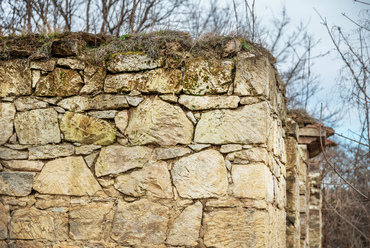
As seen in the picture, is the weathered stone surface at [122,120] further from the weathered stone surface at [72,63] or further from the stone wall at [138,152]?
the weathered stone surface at [72,63]

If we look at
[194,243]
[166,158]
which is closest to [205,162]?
[166,158]

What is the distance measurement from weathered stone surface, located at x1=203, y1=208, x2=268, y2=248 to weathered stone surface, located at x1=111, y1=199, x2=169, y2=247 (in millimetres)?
332

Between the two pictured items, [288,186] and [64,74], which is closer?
[64,74]

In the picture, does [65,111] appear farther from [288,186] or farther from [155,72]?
[288,186]

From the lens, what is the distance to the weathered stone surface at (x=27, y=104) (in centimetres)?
312

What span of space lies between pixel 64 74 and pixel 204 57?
3.85 feet

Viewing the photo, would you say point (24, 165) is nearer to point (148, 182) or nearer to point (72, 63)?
point (72, 63)

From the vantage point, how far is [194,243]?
2.71 m

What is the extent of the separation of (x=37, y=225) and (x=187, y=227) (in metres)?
1.21

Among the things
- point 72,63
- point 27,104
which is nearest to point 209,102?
point 72,63

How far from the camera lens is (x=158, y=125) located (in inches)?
114

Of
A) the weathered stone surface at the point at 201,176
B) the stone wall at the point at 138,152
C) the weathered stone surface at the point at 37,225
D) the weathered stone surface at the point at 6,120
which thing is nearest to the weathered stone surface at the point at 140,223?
the stone wall at the point at 138,152

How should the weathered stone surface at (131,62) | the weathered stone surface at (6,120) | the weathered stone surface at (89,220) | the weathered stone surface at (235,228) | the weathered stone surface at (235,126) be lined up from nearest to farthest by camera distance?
the weathered stone surface at (235,228) < the weathered stone surface at (235,126) < the weathered stone surface at (89,220) < the weathered stone surface at (131,62) < the weathered stone surface at (6,120)

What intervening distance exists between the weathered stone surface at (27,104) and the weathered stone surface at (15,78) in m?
0.05
